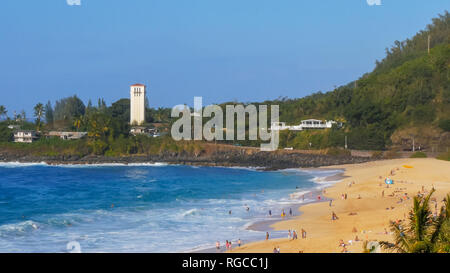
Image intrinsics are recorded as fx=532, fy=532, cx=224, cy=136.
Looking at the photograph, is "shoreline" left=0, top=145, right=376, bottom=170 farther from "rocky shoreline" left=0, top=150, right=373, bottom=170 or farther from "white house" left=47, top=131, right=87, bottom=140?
"white house" left=47, top=131, right=87, bottom=140

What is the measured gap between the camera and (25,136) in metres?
90.7

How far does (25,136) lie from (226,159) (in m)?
37.1

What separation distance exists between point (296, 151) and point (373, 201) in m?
42.2

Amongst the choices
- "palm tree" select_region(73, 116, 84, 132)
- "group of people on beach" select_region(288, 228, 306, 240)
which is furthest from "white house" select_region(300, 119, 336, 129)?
"group of people on beach" select_region(288, 228, 306, 240)

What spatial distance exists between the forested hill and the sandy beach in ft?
64.5

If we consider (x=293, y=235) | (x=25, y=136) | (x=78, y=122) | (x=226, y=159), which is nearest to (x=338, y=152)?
(x=226, y=159)

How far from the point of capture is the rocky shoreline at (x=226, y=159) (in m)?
69.4

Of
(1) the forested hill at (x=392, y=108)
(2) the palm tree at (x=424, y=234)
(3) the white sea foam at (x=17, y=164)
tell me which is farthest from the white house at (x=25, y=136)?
(2) the palm tree at (x=424, y=234)

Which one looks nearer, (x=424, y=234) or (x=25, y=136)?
(x=424, y=234)

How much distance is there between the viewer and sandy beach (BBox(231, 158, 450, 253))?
2301 centimetres

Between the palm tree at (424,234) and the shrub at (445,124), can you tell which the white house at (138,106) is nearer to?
the shrub at (445,124)

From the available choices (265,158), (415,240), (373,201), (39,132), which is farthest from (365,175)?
(39,132)

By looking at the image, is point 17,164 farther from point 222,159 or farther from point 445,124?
point 445,124

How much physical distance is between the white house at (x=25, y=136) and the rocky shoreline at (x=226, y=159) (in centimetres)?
460
